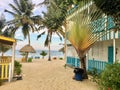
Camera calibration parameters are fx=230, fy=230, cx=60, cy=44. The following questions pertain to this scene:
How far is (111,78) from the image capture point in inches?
399

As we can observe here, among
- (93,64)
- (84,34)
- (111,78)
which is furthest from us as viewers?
(93,64)

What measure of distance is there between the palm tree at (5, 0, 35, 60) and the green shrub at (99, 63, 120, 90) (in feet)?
108

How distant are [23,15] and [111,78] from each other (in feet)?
115

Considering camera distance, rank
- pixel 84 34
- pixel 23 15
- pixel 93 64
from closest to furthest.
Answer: pixel 84 34 < pixel 93 64 < pixel 23 15

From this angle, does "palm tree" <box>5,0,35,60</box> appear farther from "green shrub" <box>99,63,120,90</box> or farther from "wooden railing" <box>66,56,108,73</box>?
"green shrub" <box>99,63,120,90</box>

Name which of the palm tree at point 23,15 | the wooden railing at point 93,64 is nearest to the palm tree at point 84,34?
the wooden railing at point 93,64

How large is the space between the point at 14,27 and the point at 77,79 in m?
30.7

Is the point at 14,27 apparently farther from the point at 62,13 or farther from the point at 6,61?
the point at 6,61

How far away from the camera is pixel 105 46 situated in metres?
19.5

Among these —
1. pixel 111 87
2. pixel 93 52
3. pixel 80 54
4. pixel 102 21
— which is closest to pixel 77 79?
pixel 80 54

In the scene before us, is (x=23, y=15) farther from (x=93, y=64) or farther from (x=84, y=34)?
(x=84, y=34)

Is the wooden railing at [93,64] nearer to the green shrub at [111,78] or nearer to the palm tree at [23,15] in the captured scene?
the green shrub at [111,78]

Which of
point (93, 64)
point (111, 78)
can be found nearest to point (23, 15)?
point (93, 64)

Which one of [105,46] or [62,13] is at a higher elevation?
[62,13]
